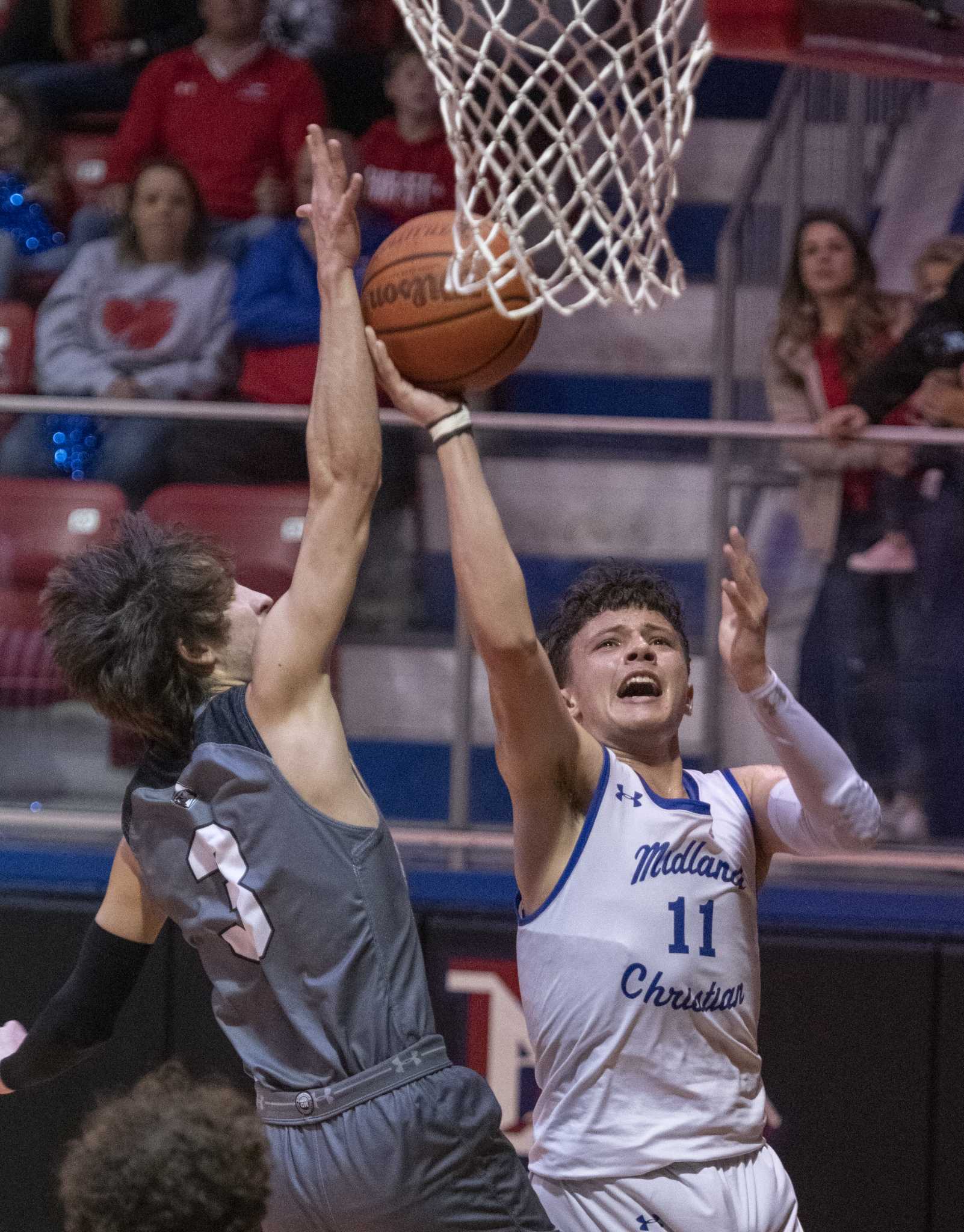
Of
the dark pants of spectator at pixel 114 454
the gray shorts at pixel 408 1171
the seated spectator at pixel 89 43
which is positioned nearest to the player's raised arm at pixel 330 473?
the gray shorts at pixel 408 1171

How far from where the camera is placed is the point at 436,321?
256cm

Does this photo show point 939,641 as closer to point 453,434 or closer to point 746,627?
point 746,627

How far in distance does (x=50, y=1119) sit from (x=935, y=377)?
318 centimetres

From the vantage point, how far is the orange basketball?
2.58 meters

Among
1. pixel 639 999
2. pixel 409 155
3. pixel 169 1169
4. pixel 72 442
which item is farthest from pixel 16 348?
pixel 169 1169

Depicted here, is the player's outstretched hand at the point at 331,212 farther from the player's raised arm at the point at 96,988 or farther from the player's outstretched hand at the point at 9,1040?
the player's outstretched hand at the point at 9,1040

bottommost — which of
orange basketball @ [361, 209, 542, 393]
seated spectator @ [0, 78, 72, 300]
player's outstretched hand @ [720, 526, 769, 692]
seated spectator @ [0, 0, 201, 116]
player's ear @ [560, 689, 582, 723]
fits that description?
player's ear @ [560, 689, 582, 723]

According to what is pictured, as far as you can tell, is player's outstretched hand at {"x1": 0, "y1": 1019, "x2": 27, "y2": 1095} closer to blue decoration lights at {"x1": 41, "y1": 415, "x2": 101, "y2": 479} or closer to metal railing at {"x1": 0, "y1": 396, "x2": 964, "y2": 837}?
metal railing at {"x1": 0, "y1": 396, "x2": 964, "y2": 837}

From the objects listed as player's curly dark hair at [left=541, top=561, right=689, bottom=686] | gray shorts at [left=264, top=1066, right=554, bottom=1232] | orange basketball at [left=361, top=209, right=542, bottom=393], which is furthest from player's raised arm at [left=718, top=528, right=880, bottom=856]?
gray shorts at [left=264, top=1066, right=554, bottom=1232]

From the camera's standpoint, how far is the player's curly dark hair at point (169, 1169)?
1.72 metres

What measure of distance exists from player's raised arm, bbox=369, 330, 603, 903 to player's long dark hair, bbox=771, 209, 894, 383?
8.23 ft

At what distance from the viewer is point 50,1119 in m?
4.08

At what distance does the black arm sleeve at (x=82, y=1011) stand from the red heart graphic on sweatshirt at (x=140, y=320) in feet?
9.37

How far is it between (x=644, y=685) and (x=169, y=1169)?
1.41m
